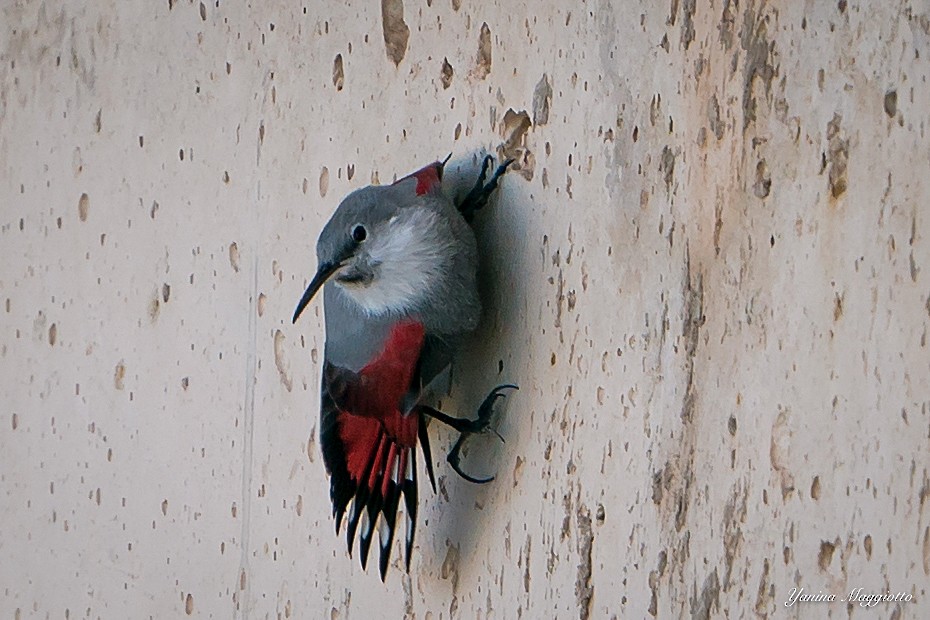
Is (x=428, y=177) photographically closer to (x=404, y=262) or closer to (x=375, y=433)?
(x=404, y=262)

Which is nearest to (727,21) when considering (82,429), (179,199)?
(179,199)

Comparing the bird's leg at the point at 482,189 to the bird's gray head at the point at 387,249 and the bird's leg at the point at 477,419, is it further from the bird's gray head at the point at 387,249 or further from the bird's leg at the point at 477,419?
the bird's leg at the point at 477,419

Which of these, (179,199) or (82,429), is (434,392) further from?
(82,429)

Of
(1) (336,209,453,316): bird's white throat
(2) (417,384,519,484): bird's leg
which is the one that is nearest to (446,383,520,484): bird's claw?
(2) (417,384,519,484): bird's leg

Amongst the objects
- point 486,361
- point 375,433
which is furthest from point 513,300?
point 375,433

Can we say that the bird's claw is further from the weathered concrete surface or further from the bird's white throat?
the bird's white throat

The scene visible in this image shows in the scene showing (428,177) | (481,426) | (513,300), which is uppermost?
(428,177)

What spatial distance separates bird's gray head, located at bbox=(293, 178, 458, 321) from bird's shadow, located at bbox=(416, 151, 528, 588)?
7 centimetres

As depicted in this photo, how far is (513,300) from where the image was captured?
103 centimetres

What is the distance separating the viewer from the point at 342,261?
3.23ft

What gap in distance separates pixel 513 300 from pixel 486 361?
0.06 meters

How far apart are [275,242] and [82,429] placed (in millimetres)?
421

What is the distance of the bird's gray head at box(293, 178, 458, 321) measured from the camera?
3.20ft

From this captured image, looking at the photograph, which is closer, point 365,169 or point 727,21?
point 727,21
